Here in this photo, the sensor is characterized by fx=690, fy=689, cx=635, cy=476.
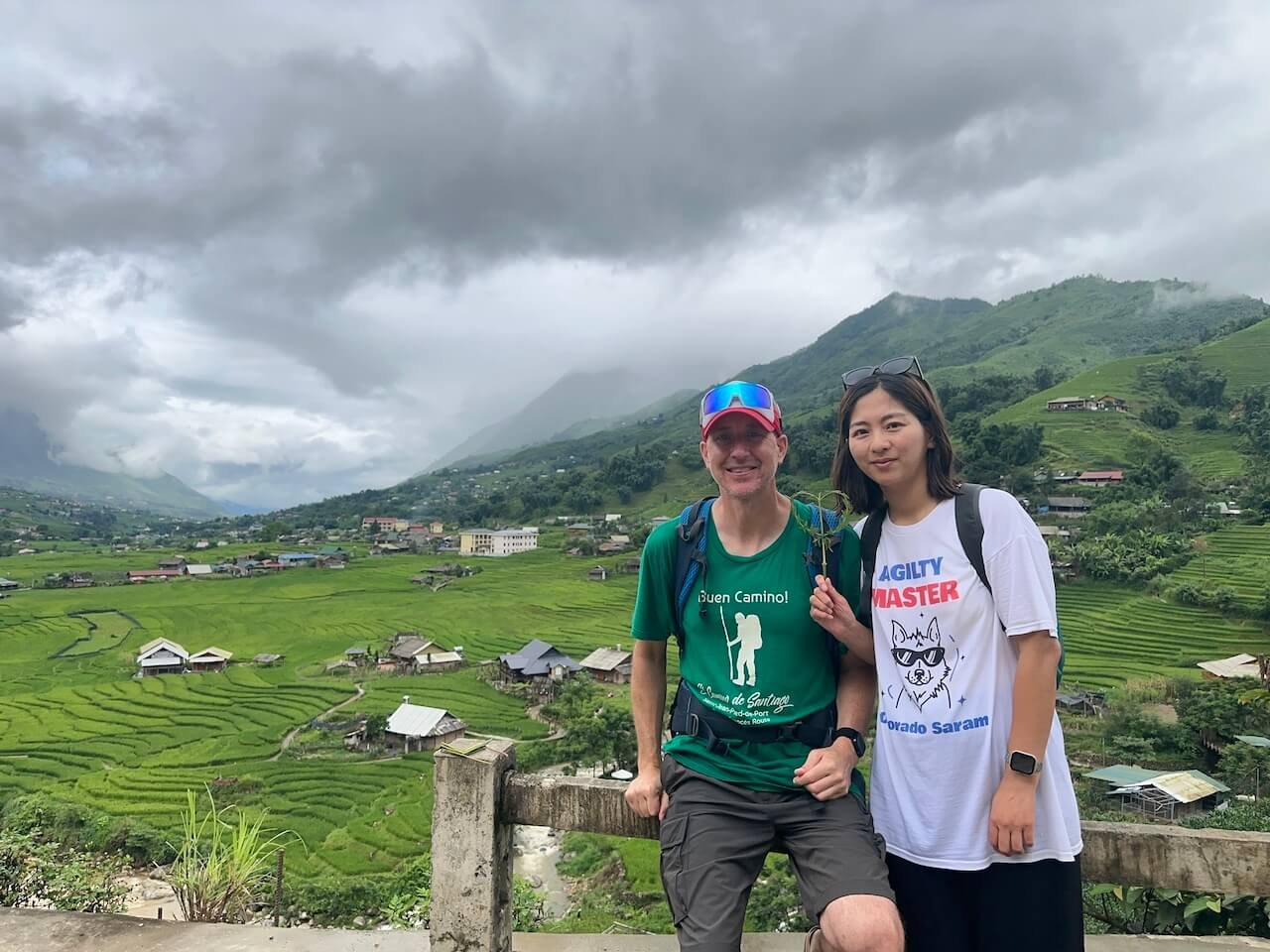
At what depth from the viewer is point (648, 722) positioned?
233cm

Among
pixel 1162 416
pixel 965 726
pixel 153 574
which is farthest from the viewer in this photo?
pixel 1162 416

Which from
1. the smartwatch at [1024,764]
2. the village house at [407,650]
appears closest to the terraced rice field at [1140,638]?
the village house at [407,650]

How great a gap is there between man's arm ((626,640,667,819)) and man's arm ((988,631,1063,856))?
0.96 meters

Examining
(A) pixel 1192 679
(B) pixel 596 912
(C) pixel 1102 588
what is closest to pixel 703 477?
(C) pixel 1102 588

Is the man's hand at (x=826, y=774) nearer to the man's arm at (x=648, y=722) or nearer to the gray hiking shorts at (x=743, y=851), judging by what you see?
the gray hiking shorts at (x=743, y=851)

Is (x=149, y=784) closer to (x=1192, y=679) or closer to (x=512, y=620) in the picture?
(x=512, y=620)

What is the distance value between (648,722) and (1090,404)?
83.9 meters

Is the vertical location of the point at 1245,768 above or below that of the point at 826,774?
below

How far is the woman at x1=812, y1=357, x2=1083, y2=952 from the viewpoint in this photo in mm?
1709

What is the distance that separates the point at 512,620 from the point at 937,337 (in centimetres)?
18219

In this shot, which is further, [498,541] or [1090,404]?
[498,541]

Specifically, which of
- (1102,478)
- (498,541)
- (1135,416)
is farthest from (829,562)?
(1135,416)

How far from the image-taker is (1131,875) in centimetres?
217

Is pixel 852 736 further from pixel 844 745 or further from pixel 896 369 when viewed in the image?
pixel 896 369
